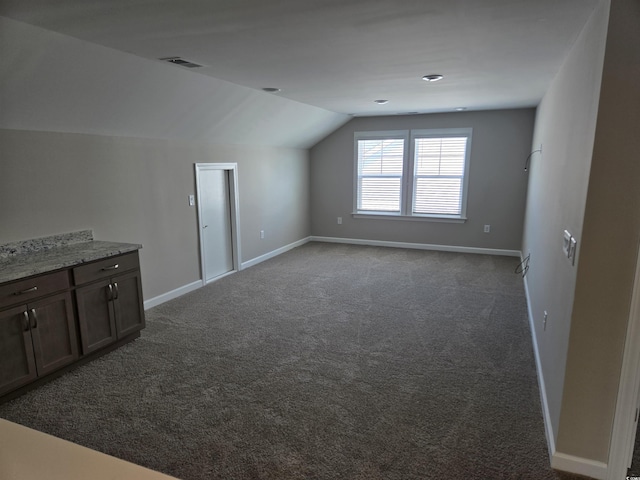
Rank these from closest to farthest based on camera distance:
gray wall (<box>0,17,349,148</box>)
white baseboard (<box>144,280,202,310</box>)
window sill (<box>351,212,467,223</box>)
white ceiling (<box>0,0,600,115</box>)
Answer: white ceiling (<box>0,0,600,115</box>)
gray wall (<box>0,17,349,148</box>)
white baseboard (<box>144,280,202,310</box>)
window sill (<box>351,212,467,223</box>)

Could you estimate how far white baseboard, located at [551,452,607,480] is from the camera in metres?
2.00

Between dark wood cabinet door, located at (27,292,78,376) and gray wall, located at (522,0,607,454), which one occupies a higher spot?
gray wall, located at (522,0,607,454)

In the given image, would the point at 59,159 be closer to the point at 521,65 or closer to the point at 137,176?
the point at 137,176

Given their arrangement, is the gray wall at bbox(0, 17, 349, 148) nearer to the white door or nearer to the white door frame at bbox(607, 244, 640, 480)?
the white door

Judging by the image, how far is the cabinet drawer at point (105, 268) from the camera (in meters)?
3.04

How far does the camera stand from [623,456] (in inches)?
75.9

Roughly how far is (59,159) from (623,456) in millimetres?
4334

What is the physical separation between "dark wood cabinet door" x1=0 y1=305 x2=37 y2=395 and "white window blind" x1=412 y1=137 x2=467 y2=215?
5.96m

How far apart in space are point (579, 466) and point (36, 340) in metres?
3.40

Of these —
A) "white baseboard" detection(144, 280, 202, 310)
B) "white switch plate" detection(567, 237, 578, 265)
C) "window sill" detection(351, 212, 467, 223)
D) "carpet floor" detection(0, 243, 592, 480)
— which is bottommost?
"carpet floor" detection(0, 243, 592, 480)

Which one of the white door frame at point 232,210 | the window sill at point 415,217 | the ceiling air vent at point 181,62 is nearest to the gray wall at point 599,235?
the ceiling air vent at point 181,62

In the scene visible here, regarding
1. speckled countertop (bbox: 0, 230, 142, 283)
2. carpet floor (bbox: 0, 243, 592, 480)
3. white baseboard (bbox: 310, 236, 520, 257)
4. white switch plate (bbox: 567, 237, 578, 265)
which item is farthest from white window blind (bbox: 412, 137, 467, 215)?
speckled countertop (bbox: 0, 230, 142, 283)

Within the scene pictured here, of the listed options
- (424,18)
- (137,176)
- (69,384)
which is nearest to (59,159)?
(137,176)

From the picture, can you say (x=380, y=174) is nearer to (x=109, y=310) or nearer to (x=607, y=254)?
(x=109, y=310)
